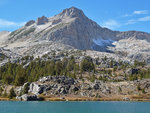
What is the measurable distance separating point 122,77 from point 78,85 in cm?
5781

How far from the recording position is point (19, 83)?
545 feet

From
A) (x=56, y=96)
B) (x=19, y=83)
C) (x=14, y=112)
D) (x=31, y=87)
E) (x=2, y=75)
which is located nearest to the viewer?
Result: (x=14, y=112)

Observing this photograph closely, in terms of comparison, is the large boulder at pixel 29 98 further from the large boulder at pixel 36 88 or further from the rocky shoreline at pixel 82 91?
the large boulder at pixel 36 88

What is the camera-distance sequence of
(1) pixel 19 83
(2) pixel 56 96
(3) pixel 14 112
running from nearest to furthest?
1. (3) pixel 14 112
2. (2) pixel 56 96
3. (1) pixel 19 83

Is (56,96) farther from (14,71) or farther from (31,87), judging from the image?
(14,71)

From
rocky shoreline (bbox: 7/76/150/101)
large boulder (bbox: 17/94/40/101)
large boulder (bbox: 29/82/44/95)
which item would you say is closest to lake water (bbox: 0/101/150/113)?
large boulder (bbox: 17/94/40/101)

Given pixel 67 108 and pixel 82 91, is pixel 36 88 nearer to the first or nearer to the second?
pixel 82 91

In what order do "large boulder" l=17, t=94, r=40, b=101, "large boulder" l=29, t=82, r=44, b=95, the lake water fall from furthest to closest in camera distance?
"large boulder" l=29, t=82, r=44, b=95, "large boulder" l=17, t=94, r=40, b=101, the lake water

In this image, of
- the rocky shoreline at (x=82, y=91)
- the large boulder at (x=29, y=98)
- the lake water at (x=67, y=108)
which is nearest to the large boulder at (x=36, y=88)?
the rocky shoreline at (x=82, y=91)

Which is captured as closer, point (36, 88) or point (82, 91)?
point (36, 88)

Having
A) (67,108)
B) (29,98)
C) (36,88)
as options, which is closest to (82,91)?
(36,88)

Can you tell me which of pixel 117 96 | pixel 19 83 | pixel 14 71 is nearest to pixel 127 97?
pixel 117 96

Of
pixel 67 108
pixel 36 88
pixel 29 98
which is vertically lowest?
pixel 67 108

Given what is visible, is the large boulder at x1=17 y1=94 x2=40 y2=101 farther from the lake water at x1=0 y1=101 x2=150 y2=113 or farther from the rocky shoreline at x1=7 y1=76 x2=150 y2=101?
the lake water at x1=0 y1=101 x2=150 y2=113
